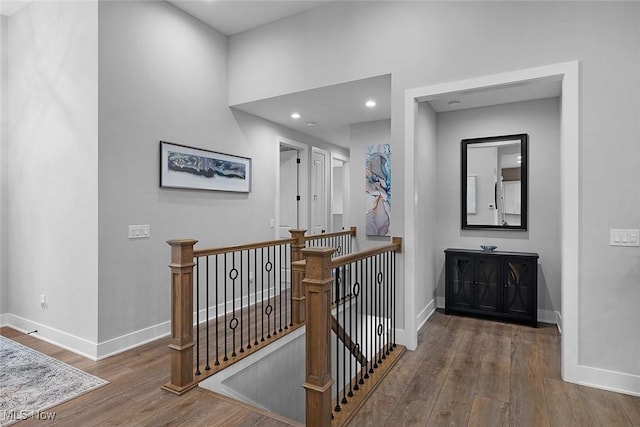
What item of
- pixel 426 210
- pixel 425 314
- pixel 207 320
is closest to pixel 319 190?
pixel 426 210

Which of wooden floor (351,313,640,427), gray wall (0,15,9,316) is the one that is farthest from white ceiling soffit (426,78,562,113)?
gray wall (0,15,9,316)

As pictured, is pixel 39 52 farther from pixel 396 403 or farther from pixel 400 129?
pixel 396 403

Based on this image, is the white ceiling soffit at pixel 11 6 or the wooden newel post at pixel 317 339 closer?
the wooden newel post at pixel 317 339

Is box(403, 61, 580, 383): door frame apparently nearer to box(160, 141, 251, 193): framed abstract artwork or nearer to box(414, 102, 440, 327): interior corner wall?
box(414, 102, 440, 327): interior corner wall

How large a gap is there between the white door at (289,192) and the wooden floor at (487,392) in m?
3.20

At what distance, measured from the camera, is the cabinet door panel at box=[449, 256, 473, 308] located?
162 inches

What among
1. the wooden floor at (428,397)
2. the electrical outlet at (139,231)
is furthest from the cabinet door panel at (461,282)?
the electrical outlet at (139,231)

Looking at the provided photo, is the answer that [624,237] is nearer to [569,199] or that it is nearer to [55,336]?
[569,199]

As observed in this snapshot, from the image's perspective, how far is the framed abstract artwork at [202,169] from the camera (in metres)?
3.48

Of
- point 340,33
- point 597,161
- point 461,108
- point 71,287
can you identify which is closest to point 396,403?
point 597,161

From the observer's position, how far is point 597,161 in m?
2.48

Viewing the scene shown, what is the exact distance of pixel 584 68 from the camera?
252 cm

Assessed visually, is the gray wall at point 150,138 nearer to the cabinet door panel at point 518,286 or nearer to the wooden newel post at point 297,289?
the wooden newel post at point 297,289

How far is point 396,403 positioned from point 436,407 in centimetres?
25
